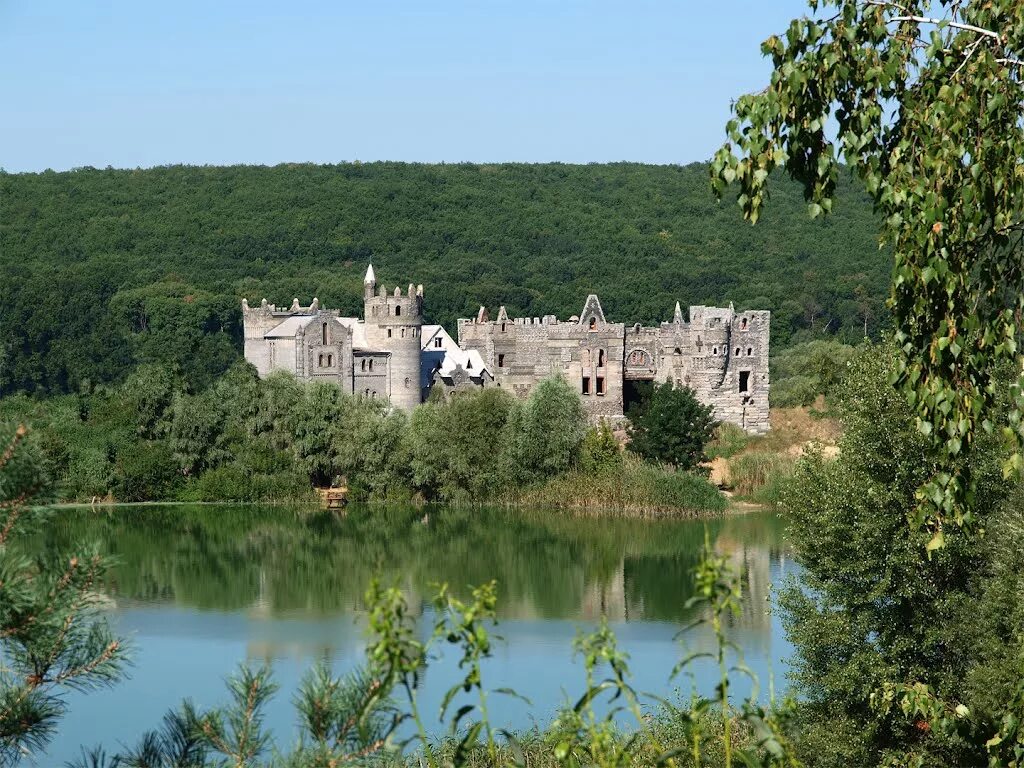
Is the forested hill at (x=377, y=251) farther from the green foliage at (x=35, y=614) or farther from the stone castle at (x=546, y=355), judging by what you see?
the green foliage at (x=35, y=614)

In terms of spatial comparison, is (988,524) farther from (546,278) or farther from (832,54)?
(546,278)

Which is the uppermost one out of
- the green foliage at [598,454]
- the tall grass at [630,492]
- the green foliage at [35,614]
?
the green foliage at [35,614]

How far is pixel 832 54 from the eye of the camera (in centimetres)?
622

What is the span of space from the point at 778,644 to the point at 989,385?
15.9 meters

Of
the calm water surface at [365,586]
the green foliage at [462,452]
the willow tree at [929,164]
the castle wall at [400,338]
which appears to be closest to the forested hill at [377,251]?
the castle wall at [400,338]

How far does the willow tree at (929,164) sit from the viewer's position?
238 inches

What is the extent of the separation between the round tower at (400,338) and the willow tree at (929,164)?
36988 mm

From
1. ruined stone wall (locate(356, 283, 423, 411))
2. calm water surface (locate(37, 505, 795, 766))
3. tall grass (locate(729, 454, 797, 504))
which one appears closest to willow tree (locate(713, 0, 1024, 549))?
calm water surface (locate(37, 505, 795, 766))

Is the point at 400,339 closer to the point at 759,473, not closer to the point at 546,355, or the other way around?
the point at 546,355

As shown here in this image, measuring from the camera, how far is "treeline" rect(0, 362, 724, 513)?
3697 cm

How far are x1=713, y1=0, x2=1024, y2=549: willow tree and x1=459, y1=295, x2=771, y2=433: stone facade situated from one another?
119ft

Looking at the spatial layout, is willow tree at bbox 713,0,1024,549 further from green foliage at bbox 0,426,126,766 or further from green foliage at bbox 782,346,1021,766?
green foliage at bbox 782,346,1021,766

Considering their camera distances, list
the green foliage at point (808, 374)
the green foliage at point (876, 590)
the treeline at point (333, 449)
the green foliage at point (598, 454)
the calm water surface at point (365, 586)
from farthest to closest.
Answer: the green foliage at point (808, 374) < the treeline at point (333, 449) < the green foliage at point (598, 454) < the calm water surface at point (365, 586) < the green foliage at point (876, 590)

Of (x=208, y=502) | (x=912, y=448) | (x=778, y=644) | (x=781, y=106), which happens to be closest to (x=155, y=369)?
(x=208, y=502)
